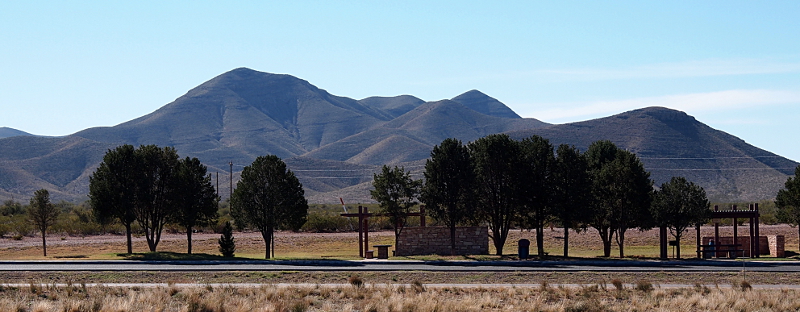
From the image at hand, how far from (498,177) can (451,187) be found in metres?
2.71

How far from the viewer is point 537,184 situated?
4141cm

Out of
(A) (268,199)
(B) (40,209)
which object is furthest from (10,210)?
(A) (268,199)

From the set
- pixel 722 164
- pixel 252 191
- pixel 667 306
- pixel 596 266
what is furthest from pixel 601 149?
pixel 722 164

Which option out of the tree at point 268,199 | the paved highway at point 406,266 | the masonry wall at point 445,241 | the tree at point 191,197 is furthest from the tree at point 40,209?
the masonry wall at point 445,241

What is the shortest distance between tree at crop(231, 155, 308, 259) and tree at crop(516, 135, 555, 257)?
1251cm

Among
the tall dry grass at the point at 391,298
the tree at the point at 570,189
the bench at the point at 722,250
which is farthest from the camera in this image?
the tree at the point at 570,189

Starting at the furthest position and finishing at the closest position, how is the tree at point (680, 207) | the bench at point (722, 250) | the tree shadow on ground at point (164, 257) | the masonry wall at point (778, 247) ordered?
the masonry wall at point (778, 247) → the tree at point (680, 207) → the bench at point (722, 250) → the tree shadow on ground at point (164, 257)

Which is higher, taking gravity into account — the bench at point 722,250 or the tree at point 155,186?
the tree at point 155,186

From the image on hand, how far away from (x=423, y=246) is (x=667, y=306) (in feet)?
71.9

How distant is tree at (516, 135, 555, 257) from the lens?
136 feet

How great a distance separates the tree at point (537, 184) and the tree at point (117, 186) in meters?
21.6

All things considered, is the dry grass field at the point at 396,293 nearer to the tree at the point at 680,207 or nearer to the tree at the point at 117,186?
the tree at the point at 680,207

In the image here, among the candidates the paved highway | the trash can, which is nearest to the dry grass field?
the paved highway

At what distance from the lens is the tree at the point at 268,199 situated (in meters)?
43.0
